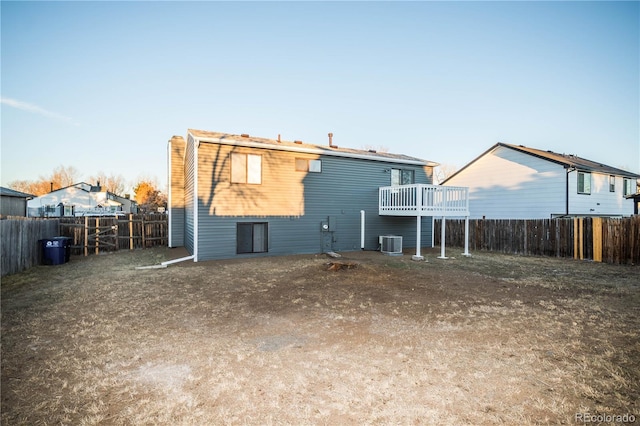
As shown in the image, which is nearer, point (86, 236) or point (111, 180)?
point (86, 236)

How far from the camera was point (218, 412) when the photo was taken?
2.59m

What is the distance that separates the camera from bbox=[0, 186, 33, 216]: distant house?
72.9 ft

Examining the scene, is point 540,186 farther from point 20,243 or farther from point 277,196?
point 20,243

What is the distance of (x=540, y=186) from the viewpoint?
1906 centimetres

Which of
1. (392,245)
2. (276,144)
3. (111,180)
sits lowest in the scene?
(392,245)

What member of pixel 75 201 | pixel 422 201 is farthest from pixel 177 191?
pixel 75 201

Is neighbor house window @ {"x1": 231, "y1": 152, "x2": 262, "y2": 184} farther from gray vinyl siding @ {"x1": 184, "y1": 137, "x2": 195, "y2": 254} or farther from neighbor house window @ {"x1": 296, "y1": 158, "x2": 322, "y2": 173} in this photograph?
neighbor house window @ {"x1": 296, "y1": 158, "x2": 322, "y2": 173}

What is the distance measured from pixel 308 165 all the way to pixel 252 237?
3976mm

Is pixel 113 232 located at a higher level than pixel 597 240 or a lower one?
higher

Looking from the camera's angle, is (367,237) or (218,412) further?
(367,237)

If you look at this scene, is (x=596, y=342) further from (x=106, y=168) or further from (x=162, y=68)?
(x=106, y=168)

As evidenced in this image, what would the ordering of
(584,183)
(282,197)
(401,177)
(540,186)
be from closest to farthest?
(282,197) → (401,177) → (584,183) → (540,186)

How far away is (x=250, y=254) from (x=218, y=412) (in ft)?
32.5

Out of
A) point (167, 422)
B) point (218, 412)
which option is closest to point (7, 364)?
point (167, 422)
